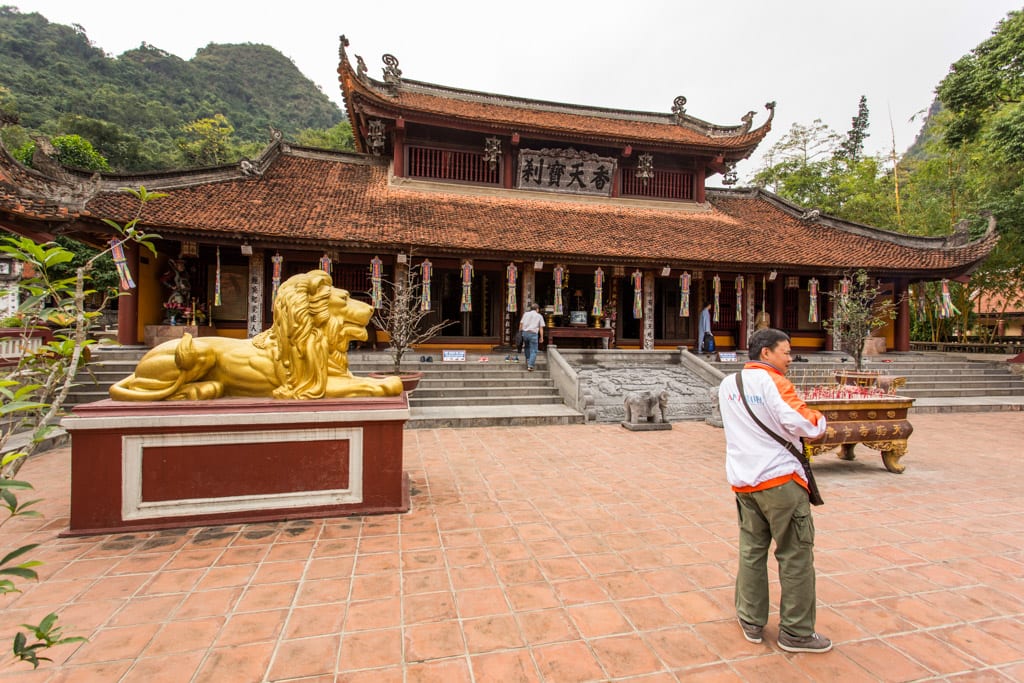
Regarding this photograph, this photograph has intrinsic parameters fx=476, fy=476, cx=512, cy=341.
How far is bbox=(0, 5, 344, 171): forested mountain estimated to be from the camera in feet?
97.9

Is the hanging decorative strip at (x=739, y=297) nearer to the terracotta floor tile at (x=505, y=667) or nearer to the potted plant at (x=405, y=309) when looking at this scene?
the potted plant at (x=405, y=309)

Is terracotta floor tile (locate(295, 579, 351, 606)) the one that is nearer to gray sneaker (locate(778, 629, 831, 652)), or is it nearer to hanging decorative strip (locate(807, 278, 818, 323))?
gray sneaker (locate(778, 629, 831, 652))

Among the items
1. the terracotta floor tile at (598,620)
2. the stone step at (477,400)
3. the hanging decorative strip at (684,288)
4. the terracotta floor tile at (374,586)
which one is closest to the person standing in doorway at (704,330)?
the hanging decorative strip at (684,288)

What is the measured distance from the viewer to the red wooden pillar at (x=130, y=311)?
397 inches

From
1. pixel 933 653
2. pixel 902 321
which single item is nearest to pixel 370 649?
pixel 933 653

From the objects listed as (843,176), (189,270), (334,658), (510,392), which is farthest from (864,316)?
(843,176)

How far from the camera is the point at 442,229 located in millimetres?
11383

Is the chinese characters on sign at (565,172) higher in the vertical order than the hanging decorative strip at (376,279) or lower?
higher

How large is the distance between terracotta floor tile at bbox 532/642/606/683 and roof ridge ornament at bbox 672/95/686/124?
17.7 m

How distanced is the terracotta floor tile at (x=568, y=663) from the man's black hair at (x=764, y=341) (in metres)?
1.68

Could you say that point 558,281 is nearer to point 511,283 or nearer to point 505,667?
point 511,283

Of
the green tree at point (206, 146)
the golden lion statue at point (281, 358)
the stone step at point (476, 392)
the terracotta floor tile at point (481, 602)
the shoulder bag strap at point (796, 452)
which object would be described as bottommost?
the terracotta floor tile at point (481, 602)

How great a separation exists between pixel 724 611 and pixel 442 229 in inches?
398

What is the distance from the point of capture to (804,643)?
2330mm
